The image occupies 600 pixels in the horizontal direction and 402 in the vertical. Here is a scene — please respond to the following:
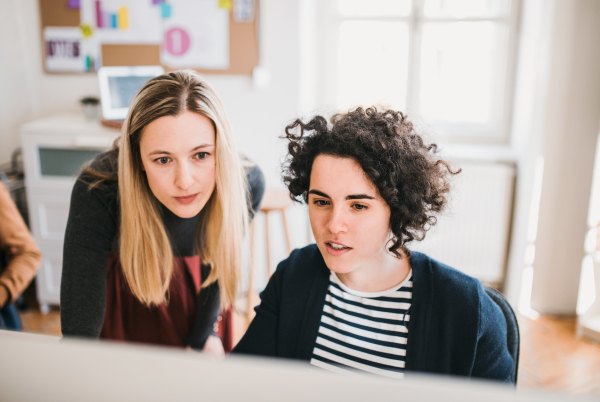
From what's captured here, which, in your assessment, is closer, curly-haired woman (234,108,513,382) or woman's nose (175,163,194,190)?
curly-haired woman (234,108,513,382)

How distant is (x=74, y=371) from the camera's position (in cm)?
26

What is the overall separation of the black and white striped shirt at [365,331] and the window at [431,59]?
2.30 meters

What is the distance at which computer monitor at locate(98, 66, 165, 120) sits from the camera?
8.66 ft

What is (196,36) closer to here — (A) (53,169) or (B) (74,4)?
(B) (74,4)

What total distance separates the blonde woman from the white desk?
79 cm

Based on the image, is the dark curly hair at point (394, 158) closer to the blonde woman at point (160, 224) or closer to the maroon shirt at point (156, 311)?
the blonde woman at point (160, 224)

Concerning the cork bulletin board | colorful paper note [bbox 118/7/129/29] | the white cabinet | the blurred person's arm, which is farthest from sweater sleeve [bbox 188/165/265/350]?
colorful paper note [bbox 118/7/129/29]

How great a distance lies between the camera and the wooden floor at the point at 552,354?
221cm

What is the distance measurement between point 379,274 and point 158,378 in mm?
809

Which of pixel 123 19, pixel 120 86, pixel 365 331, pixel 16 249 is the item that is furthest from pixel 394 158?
pixel 123 19

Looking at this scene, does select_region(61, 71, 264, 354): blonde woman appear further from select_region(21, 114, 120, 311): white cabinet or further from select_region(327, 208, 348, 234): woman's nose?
select_region(21, 114, 120, 311): white cabinet

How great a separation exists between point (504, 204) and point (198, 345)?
85.5 inches

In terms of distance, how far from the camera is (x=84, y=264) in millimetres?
1123

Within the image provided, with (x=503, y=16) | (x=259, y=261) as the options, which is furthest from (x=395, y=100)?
(x=259, y=261)
